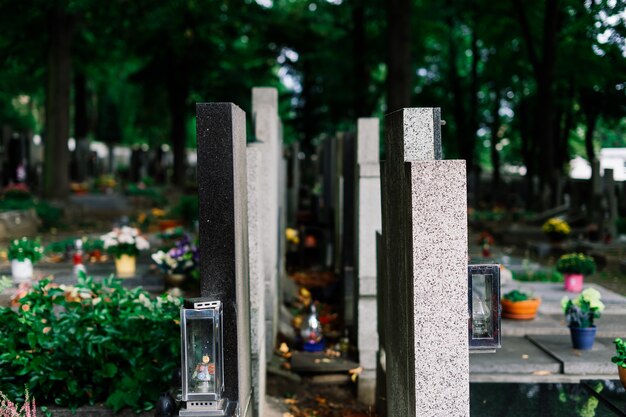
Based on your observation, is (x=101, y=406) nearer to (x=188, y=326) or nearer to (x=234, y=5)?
(x=188, y=326)

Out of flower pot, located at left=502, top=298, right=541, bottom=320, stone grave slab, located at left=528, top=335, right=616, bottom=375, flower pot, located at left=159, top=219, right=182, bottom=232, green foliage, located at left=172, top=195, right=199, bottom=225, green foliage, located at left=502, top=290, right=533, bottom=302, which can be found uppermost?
green foliage, located at left=172, top=195, right=199, bottom=225

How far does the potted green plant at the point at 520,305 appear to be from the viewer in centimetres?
913

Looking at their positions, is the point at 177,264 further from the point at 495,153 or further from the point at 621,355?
the point at 495,153

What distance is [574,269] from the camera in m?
10.6

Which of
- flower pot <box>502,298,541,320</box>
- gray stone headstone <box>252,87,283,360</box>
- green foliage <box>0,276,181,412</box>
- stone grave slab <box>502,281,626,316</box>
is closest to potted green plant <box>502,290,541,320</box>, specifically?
flower pot <box>502,298,541,320</box>

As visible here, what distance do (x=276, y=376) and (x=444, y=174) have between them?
16.5ft

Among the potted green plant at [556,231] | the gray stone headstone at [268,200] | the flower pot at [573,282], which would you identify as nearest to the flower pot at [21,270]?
the gray stone headstone at [268,200]

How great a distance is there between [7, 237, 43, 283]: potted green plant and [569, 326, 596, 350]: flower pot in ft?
22.1

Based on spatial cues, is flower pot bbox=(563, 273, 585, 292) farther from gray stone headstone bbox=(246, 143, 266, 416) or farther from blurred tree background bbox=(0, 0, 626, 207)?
blurred tree background bbox=(0, 0, 626, 207)

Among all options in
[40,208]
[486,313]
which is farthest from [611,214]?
[40,208]

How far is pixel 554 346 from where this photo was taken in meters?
8.14

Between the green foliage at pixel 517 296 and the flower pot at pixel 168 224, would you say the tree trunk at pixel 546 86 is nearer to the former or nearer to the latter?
the flower pot at pixel 168 224

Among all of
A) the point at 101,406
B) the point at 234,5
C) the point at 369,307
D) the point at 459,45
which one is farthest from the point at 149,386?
the point at 459,45

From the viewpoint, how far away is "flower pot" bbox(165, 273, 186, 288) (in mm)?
9398
